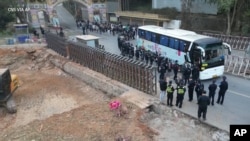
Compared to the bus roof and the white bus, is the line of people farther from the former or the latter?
the bus roof

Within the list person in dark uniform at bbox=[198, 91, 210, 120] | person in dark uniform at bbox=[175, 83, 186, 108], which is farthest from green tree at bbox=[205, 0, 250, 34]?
person in dark uniform at bbox=[198, 91, 210, 120]

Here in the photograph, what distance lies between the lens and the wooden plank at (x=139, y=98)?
559 inches

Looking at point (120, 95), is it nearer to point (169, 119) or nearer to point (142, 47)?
point (169, 119)

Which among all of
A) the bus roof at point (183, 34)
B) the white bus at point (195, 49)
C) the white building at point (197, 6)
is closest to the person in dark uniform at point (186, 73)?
the white bus at point (195, 49)

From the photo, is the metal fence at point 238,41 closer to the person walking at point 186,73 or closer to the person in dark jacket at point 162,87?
the person walking at point 186,73

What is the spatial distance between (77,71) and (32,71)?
5.63 meters

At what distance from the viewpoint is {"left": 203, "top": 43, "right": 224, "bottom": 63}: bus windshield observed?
1697 centimetres

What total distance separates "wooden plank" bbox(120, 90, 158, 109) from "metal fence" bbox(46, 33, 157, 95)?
15.8 inches

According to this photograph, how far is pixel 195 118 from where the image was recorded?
12445 mm

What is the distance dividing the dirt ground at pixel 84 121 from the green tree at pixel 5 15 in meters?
21.1

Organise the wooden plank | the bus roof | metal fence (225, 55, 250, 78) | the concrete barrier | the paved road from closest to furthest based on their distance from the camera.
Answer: the paved road
the wooden plank
the concrete barrier
the bus roof
metal fence (225, 55, 250, 78)

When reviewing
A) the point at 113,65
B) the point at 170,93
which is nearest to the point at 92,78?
the point at 113,65

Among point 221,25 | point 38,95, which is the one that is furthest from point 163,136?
point 221,25

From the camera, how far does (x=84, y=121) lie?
1324 cm
